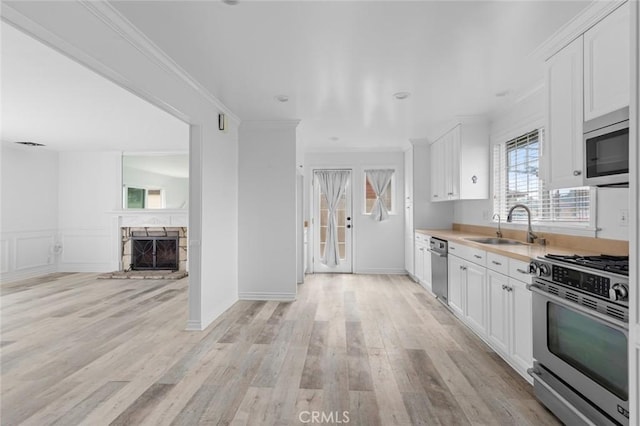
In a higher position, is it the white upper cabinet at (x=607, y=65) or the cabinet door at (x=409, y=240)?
the white upper cabinet at (x=607, y=65)

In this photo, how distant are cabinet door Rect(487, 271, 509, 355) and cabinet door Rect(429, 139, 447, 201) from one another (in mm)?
2312

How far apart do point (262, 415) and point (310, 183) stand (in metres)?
4.93

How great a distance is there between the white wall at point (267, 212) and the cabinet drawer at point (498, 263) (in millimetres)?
2453

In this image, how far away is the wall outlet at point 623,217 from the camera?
228cm

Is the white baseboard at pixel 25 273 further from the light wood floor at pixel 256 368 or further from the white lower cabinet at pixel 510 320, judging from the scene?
the white lower cabinet at pixel 510 320

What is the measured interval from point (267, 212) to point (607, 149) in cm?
357

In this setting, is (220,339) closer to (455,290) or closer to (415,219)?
(455,290)

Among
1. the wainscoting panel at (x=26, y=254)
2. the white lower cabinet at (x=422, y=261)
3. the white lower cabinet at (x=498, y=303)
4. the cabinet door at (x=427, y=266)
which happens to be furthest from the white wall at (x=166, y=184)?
the white lower cabinet at (x=498, y=303)

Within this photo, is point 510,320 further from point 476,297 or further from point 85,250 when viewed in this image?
point 85,250

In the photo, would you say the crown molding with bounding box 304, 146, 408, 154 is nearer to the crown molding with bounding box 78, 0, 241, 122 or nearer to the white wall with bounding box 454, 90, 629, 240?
the white wall with bounding box 454, 90, 629, 240

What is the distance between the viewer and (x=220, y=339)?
3.14 metres

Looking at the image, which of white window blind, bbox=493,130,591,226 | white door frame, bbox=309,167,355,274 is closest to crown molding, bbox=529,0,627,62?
white window blind, bbox=493,130,591,226

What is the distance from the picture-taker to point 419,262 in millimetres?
5355

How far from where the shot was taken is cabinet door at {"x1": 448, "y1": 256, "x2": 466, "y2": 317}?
3.54m
